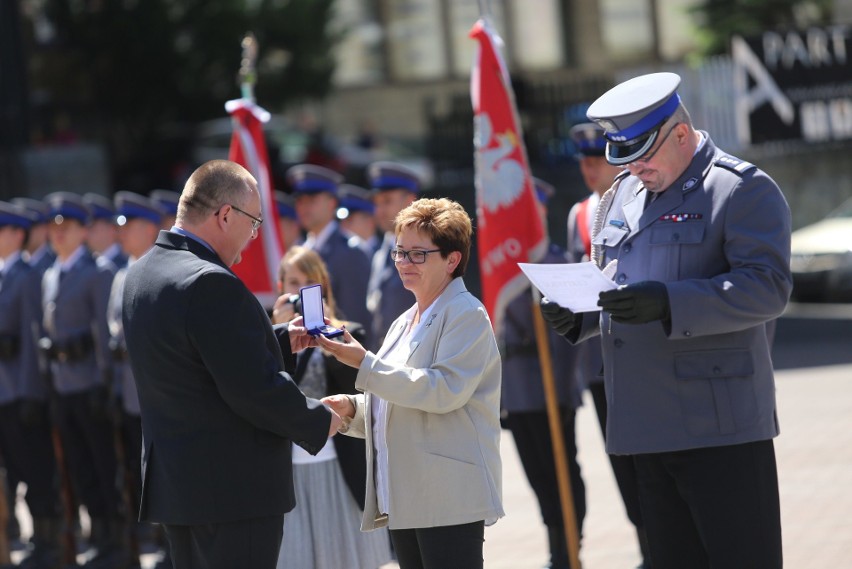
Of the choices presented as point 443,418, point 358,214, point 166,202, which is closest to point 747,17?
point 358,214

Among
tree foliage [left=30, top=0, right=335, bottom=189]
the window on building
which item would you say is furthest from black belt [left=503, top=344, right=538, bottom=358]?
the window on building

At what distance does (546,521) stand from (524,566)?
1.12 ft

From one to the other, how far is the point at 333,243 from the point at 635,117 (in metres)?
4.26

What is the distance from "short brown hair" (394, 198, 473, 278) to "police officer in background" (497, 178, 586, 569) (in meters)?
2.33

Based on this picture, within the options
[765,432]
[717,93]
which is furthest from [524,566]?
[717,93]

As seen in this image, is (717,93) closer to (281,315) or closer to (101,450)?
(101,450)

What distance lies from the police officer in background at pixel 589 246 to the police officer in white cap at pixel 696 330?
6.23 feet

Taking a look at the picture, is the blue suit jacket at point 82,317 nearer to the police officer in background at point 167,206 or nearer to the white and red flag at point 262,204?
the police officer in background at point 167,206

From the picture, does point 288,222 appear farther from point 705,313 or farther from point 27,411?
point 705,313

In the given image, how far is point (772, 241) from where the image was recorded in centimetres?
434

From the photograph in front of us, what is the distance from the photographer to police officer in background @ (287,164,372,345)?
830 cm

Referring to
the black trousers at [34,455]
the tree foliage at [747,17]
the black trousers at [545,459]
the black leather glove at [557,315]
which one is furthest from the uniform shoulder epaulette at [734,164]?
the tree foliage at [747,17]

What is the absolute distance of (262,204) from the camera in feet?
27.7

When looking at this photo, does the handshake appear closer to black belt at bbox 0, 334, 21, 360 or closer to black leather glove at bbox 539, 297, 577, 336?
black leather glove at bbox 539, 297, 577, 336
